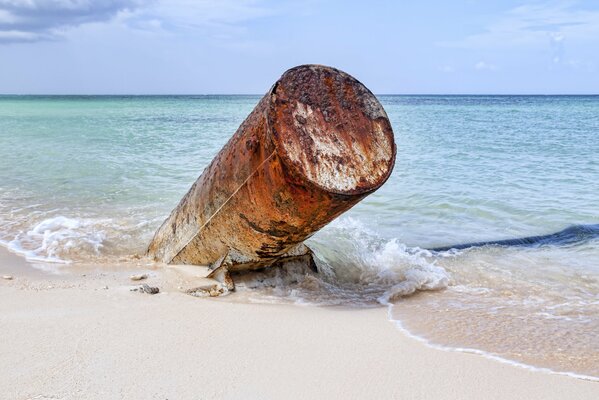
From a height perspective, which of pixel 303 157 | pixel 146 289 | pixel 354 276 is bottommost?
pixel 354 276

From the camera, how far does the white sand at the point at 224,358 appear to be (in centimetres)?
226

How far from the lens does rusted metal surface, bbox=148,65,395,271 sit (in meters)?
2.86

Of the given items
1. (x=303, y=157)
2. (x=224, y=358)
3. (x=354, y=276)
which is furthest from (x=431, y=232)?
(x=224, y=358)

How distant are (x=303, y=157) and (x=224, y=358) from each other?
106 centimetres

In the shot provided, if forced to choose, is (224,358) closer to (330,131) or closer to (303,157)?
(303,157)

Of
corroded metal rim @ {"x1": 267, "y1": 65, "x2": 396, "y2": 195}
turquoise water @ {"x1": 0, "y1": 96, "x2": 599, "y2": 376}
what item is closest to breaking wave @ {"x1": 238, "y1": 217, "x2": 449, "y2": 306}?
turquoise water @ {"x1": 0, "y1": 96, "x2": 599, "y2": 376}

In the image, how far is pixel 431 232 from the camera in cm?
614

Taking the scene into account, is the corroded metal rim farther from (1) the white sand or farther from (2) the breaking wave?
(2) the breaking wave

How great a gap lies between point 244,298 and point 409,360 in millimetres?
1337

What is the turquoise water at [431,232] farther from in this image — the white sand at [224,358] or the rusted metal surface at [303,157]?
the rusted metal surface at [303,157]

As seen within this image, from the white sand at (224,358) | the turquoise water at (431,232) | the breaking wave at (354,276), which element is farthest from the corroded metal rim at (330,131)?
the breaking wave at (354,276)

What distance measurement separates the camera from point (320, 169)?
2848mm

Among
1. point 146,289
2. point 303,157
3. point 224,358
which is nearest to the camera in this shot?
point 224,358

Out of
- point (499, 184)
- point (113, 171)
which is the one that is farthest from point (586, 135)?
point (113, 171)
